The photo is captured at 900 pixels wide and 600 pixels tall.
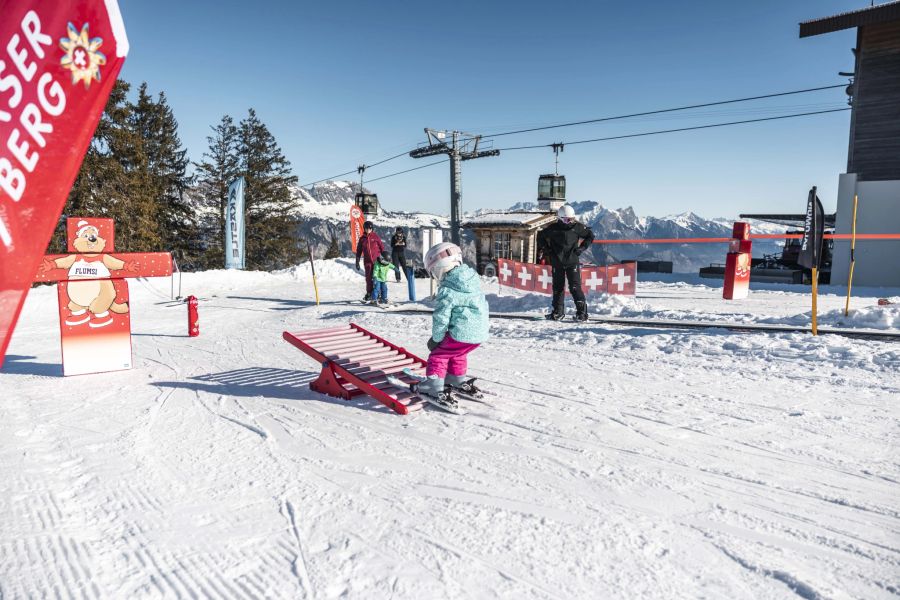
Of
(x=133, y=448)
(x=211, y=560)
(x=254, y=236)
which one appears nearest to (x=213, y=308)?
(x=133, y=448)

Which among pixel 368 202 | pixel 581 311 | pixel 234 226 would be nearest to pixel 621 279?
pixel 581 311

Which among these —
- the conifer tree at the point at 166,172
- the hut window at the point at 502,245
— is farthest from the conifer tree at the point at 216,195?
the hut window at the point at 502,245

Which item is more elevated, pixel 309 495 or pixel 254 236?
pixel 254 236

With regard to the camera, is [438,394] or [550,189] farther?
[550,189]

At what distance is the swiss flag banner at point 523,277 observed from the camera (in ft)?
40.0

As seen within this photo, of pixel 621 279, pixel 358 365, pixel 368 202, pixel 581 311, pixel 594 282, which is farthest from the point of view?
pixel 368 202

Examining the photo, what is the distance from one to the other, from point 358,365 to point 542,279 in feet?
23.9

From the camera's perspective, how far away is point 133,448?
13.4ft

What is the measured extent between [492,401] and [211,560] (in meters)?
3.06

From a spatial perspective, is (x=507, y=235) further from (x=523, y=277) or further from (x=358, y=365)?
(x=358, y=365)

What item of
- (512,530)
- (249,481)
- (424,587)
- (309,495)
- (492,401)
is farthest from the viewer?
(492,401)

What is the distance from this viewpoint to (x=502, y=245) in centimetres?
2625

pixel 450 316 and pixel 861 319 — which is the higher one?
pixel 450 316

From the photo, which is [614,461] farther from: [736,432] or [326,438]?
[326,438]
